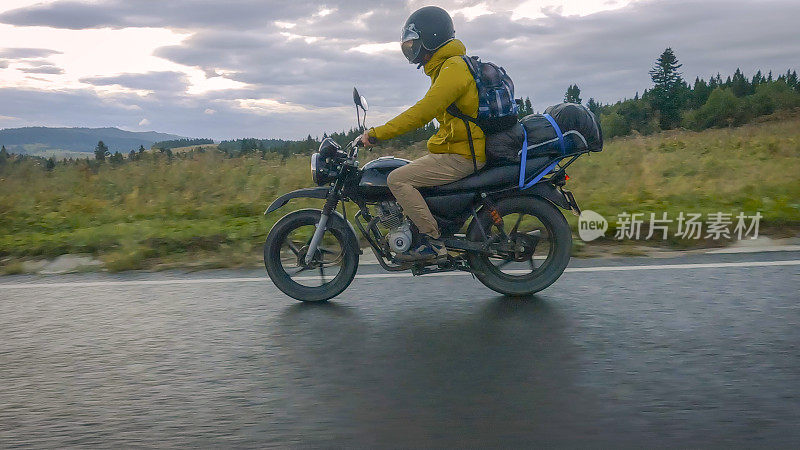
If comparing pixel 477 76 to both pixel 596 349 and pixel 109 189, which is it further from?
pixel 109 189

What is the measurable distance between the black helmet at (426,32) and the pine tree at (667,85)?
11393 cm

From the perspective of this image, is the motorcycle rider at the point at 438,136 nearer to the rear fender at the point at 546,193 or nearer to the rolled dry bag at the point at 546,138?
the rolled dry bag at the point at 546,138

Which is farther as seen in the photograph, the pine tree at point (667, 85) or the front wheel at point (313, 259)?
the pine tree at point (667, 85)

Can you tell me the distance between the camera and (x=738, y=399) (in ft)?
11.3

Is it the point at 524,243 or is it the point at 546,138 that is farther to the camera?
the point at 524,243

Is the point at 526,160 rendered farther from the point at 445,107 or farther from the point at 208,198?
the point at 208,198

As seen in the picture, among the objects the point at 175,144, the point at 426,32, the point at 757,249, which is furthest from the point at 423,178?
the point at 175,144

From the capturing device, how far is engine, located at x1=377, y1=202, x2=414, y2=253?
5633mm

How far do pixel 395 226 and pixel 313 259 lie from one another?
0.68 m

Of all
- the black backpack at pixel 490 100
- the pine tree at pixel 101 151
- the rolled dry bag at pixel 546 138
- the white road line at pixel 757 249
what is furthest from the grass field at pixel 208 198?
the black backpack at pixel 490 100

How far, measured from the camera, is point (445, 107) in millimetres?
5316

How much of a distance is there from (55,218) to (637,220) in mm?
7743

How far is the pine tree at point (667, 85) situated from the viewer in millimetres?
114438

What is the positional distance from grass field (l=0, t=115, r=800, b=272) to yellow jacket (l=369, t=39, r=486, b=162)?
8.41ft
